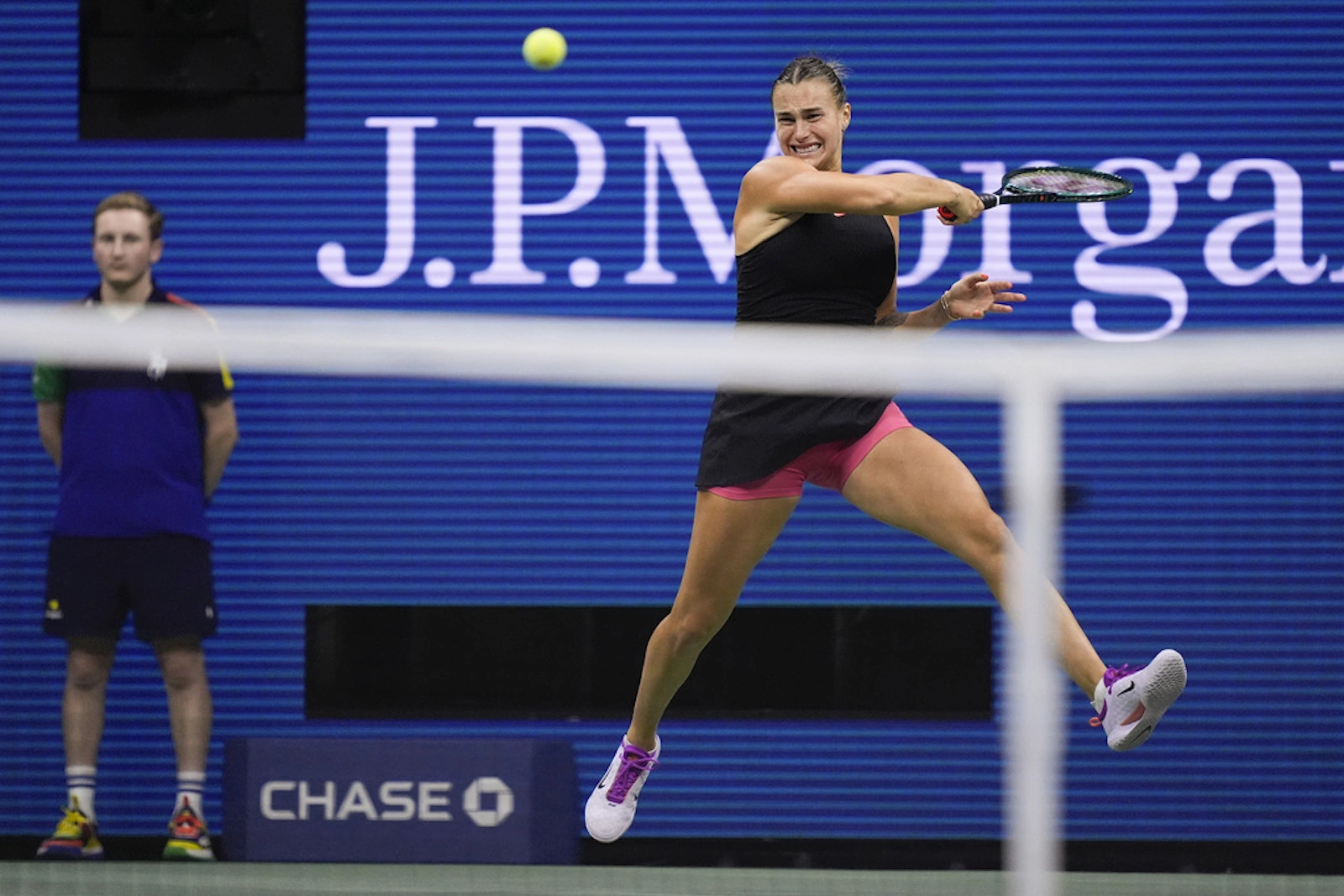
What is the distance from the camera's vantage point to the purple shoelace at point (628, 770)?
11.2 ft

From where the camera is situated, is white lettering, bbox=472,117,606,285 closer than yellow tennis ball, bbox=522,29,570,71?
No

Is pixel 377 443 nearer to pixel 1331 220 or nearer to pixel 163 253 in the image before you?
pixel 163 253

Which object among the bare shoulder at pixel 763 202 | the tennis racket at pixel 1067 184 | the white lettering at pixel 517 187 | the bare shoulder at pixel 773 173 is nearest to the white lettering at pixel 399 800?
Answer: the bare shoulder at pixel 763 202

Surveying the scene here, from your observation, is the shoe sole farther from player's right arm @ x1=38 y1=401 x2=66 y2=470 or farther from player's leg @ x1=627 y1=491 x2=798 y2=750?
player's right arm @ x1=38 y1=401 x2=66 y2=470

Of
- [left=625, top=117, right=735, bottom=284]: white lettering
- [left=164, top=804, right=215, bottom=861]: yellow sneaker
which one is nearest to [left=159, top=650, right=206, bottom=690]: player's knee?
[left=164, top=804, right=215, bottom=861]: yellow sneaker

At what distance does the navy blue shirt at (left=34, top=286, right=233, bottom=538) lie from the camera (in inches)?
97.9

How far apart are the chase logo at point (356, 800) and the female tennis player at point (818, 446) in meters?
0.38

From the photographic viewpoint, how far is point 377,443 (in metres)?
2.45

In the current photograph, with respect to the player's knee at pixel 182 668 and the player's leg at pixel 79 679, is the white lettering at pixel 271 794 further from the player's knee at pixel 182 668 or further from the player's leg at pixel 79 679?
the player's leg at pixel 79 679

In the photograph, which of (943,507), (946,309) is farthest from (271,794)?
(946,309)

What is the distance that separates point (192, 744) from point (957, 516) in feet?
5.10

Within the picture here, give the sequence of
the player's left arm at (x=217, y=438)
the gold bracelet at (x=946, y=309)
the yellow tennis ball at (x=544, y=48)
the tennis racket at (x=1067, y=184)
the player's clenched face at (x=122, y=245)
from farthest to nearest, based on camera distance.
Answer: the yellow tennis ball at (x=544, y=48) → the player's clenched face at (x=122, y=245) → the tennis racket at (x=1067, y=184) → the gold bracelet at (x=946, y=309) → the player's left arm at (x=217, y=438)

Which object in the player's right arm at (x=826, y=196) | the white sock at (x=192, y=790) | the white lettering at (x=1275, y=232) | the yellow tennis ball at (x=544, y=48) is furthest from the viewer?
the white lettering at (x=1275, y=232)

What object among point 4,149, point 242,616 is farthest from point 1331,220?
point 4,149
